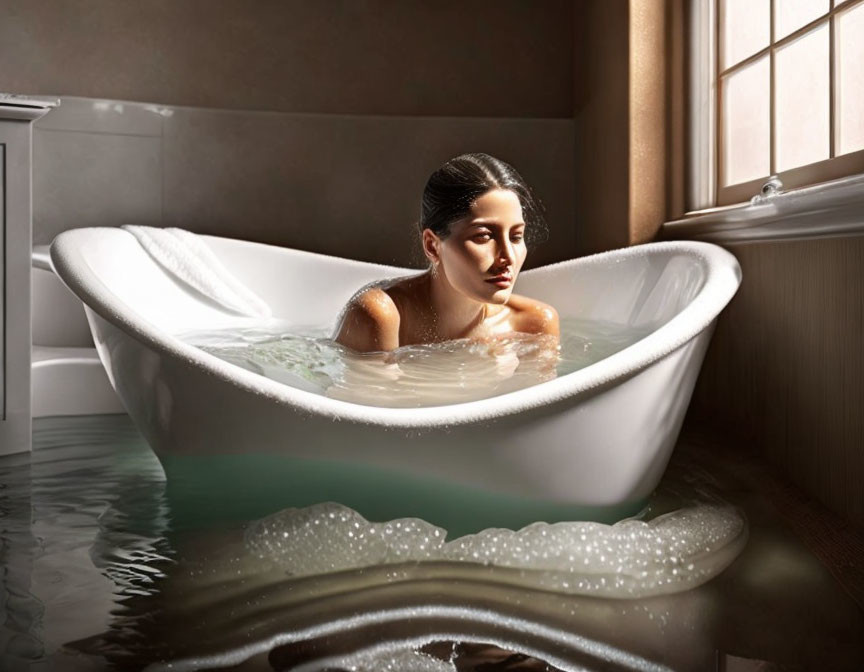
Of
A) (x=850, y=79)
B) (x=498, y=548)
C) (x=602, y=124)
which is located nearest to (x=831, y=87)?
(x=850, y=79)

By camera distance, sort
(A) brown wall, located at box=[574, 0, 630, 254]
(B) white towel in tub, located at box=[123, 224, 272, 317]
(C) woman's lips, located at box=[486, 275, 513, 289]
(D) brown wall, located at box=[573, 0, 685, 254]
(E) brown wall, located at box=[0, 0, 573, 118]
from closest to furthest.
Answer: (C) woman's lips, located at box=[486, 275, 513, 289], (B) white towel in tub, located at box=[123, 224, 272, 317], (D) brown wall, located at box=[573, 0, 685, 254], (A) brown wall, located at box=[574, 0, 630, 254], (E) brown wall, located at box=[0, 0, 573, 118]

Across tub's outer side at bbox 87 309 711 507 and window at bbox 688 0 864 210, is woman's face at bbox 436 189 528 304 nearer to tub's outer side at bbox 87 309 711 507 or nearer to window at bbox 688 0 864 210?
tub's outer side at bbox 87 309 711 507

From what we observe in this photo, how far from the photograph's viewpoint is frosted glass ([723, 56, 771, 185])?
7.06 ft

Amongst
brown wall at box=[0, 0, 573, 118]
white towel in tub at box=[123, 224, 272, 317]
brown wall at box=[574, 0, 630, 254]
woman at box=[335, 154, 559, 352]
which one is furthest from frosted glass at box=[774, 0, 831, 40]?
white towel in tub at box=[123, 224, 272, 317]

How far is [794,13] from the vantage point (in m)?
2.00

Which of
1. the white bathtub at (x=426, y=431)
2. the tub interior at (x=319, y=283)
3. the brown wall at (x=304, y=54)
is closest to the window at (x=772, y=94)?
the tub interior at (x=319, y=283)

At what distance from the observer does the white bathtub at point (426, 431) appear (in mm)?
1167

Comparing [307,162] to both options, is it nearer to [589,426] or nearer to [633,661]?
[589,426]

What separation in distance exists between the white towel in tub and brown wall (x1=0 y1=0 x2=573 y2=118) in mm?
859

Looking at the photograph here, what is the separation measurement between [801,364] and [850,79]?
55cm

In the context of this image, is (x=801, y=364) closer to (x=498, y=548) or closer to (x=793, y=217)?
(x=793, y=217)

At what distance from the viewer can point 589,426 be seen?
48.4 inches

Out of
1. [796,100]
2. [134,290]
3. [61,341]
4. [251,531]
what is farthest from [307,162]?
[251,531]

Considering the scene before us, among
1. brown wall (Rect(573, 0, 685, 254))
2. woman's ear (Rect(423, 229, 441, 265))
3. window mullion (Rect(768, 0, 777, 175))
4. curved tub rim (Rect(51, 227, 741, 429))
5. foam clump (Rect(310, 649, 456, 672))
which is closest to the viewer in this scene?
foam clump (Rect(310, 649, 456, 672))
